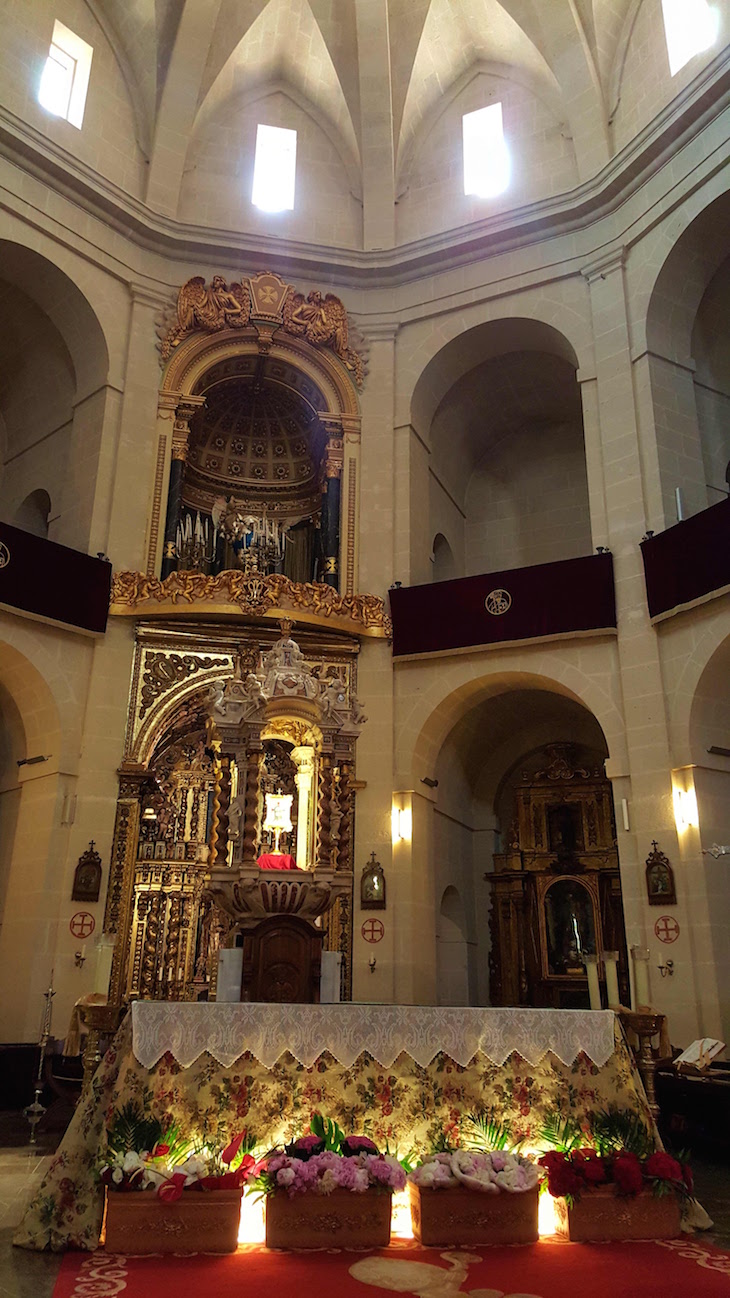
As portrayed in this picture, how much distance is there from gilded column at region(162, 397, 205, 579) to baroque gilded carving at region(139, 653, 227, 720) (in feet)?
5.06

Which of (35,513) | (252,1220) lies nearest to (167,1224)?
(252,1220)

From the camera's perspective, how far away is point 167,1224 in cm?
558

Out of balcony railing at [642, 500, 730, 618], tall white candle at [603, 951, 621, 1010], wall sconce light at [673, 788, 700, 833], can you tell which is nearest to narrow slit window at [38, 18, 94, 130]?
balcony railing at [642, 500, 730, 618]

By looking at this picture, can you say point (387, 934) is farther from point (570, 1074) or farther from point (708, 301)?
point (708, 301)

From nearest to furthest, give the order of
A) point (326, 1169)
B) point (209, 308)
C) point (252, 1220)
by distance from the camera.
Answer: point (326, 1169) < point (252, 1220) < point (209, 308)

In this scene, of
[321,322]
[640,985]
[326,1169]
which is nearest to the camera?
[326,1169]

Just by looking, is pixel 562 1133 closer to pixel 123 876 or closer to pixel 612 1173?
pixel 612 1173

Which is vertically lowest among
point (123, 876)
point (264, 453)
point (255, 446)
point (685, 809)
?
point (123, 876)

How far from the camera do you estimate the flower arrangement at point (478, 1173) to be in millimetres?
5809

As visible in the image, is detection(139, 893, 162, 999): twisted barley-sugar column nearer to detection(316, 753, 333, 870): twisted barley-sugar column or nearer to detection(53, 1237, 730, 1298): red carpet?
detection(316, 753, 333, 870): twisted barley-sugar column

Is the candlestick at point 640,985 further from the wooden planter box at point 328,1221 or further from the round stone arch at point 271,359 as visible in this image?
the round stone arch at point 271,359

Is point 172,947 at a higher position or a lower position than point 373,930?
lower

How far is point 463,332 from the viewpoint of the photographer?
1677 cm

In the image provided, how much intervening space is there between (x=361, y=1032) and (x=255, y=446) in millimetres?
13733
